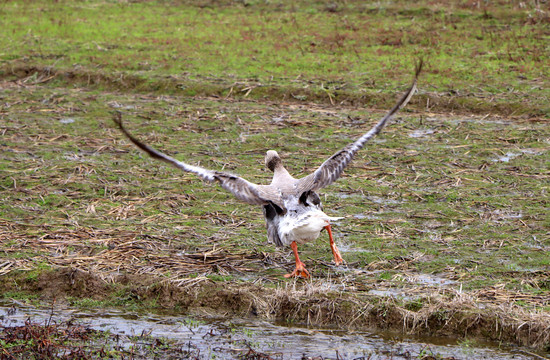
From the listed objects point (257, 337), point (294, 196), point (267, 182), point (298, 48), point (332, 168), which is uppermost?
point (332, 168)

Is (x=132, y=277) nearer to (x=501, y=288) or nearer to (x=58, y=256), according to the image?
(x=58, y=256)

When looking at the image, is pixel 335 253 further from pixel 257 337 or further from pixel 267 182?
pixel 267 182

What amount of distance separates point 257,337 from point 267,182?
13.4 ft

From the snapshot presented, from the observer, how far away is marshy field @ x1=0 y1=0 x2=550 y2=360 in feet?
24.4

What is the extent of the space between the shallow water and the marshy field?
0.08 feet

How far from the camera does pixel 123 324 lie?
7668 millimetres

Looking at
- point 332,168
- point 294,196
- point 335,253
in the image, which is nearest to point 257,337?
point 335,253

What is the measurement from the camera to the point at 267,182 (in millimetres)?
11133

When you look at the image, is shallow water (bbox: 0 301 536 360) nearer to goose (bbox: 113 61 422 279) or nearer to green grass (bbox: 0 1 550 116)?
goose (bbox: 113 61 422 279)

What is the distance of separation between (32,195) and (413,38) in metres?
12.8

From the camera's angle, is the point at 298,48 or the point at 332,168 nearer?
the point at 332,168

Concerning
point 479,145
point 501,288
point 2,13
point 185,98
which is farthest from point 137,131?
point 2,13

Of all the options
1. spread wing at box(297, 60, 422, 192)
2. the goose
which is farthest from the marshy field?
spread wing at box(297, 60, 422, 192)

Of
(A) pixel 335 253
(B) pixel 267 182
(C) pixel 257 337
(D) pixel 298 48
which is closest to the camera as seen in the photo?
(C) pixel 257 337
